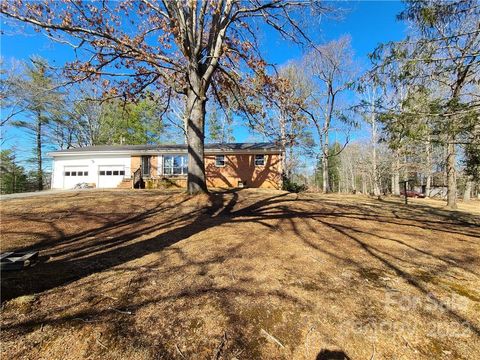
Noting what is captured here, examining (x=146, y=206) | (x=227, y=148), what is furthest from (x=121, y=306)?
(x=227, y=148)

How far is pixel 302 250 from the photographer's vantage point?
4402mm

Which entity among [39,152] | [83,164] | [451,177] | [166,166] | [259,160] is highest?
[39,152]

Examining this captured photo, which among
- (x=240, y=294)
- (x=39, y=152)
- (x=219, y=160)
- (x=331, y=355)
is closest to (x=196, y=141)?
(x=240, y=294)

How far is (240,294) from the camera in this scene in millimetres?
2877

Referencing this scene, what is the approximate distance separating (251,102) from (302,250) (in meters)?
8.05

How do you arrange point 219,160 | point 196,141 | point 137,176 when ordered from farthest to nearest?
point 219,160
point 137,176
point 196,141

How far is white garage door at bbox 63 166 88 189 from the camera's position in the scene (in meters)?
21.1

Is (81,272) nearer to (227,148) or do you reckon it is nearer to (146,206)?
(146,206)

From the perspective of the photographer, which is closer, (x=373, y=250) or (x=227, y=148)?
(x=373, y=250)

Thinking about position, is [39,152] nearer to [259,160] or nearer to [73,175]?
[73,175]

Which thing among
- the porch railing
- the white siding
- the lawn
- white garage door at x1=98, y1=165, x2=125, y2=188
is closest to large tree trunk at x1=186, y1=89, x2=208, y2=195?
the lawn

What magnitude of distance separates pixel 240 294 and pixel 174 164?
17.7 m

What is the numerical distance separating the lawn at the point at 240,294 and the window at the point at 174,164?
1397 centimetres

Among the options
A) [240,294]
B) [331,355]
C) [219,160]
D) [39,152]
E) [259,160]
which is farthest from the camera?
[39,152]
